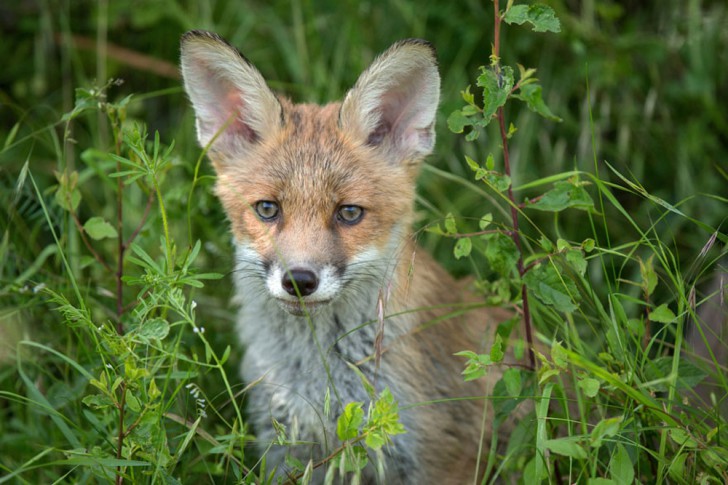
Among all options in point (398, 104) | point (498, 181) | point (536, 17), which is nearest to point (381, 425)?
point (498, 181)

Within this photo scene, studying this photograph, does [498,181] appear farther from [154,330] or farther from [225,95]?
[225,95]

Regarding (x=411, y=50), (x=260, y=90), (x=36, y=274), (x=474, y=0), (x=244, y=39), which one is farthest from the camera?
(x=244, y=39)

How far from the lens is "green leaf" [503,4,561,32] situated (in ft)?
8.93

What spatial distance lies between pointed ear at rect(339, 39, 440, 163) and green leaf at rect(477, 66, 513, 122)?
0.48m

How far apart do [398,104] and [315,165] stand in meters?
0.50

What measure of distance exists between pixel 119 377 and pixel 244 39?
141 inches

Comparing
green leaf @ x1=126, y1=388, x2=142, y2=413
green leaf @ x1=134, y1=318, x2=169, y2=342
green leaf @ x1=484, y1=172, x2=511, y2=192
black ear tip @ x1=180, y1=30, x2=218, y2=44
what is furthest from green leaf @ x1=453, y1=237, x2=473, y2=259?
black ear tip @ x1=180, y1=30, x2=218, y2=44

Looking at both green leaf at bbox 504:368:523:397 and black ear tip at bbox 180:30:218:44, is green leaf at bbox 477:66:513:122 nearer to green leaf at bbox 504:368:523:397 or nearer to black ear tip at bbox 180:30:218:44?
green leaf at bbox 504:368:523:397

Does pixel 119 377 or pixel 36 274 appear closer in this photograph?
pixel 119 377

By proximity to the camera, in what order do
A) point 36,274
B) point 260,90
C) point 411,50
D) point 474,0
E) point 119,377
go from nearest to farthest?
1. point 119,377
2. point 411,50
3. point 260,90
4. point 36,274
5. point 474,0

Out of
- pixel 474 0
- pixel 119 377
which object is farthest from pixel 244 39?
pixel 119 377

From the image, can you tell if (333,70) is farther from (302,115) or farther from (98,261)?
(98,261)

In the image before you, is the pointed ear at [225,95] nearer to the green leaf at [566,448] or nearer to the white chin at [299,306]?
the white chin at [299,306]

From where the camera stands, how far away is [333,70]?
5.29 meters
